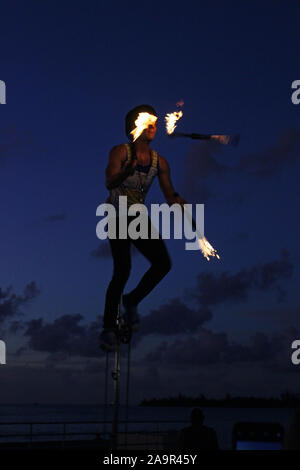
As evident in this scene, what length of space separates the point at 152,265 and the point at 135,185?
4.12 feet

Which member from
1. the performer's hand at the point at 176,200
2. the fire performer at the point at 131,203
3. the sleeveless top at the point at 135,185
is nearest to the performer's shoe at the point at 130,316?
the fire performer at the point at 131,203

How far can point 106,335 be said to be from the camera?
8.58m

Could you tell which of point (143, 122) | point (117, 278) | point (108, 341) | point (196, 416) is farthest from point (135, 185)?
point (196, 416)

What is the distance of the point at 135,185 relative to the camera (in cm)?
919

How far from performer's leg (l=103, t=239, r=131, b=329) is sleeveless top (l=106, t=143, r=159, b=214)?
552 mm

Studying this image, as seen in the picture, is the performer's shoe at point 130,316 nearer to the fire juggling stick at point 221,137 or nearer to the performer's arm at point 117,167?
the performer's arm at point 117,167

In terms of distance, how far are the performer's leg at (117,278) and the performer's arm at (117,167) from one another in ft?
2.88

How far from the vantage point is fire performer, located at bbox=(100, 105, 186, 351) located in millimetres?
8781

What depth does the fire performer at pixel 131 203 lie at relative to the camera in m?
8.78

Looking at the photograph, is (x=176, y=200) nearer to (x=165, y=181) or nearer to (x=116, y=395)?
(x=165, y=181)

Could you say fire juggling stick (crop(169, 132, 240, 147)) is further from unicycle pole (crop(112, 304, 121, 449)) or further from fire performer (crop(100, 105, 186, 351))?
unicycle pole (crop(112, 304, 121, 449))
